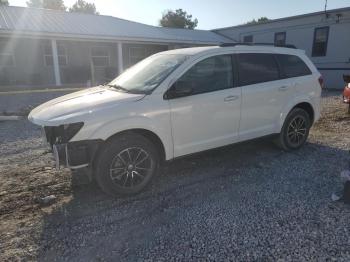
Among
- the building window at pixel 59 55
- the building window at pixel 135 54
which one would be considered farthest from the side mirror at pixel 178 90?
the building window at pixel 135 54

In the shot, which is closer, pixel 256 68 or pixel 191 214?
pixel 191 214

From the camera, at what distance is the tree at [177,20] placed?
55594 millimetres

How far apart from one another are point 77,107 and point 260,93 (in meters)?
2.88

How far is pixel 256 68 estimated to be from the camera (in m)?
4.92

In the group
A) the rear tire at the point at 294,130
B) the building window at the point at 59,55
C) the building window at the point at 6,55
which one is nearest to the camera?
the rear tire at the point at 294,130

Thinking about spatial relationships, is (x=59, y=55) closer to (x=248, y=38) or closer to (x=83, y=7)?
(x=248, y=38)

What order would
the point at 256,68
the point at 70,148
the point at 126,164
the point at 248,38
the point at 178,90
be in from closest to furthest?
the point at 70,148 < the point at 126,164 < the point at 178,90 < the point at 256,68 < the point at 248,38

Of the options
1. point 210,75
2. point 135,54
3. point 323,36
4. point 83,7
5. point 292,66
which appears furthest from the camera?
point 83,7

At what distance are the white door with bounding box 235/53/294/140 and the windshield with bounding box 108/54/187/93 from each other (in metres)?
1.10

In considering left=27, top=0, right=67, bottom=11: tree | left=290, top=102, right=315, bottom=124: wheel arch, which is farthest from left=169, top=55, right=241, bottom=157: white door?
left=27, top=0, right=67, bottom=11: tree

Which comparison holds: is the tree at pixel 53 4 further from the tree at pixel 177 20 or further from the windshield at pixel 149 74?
the windshield at pixel 149 74

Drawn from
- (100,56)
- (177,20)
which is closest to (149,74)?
(100,56)

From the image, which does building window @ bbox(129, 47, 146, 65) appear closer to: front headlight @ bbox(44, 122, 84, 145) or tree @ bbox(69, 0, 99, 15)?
front headlight @ bbox(44, 122, 84, 145)

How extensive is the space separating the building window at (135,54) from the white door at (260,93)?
1837 centimetres
